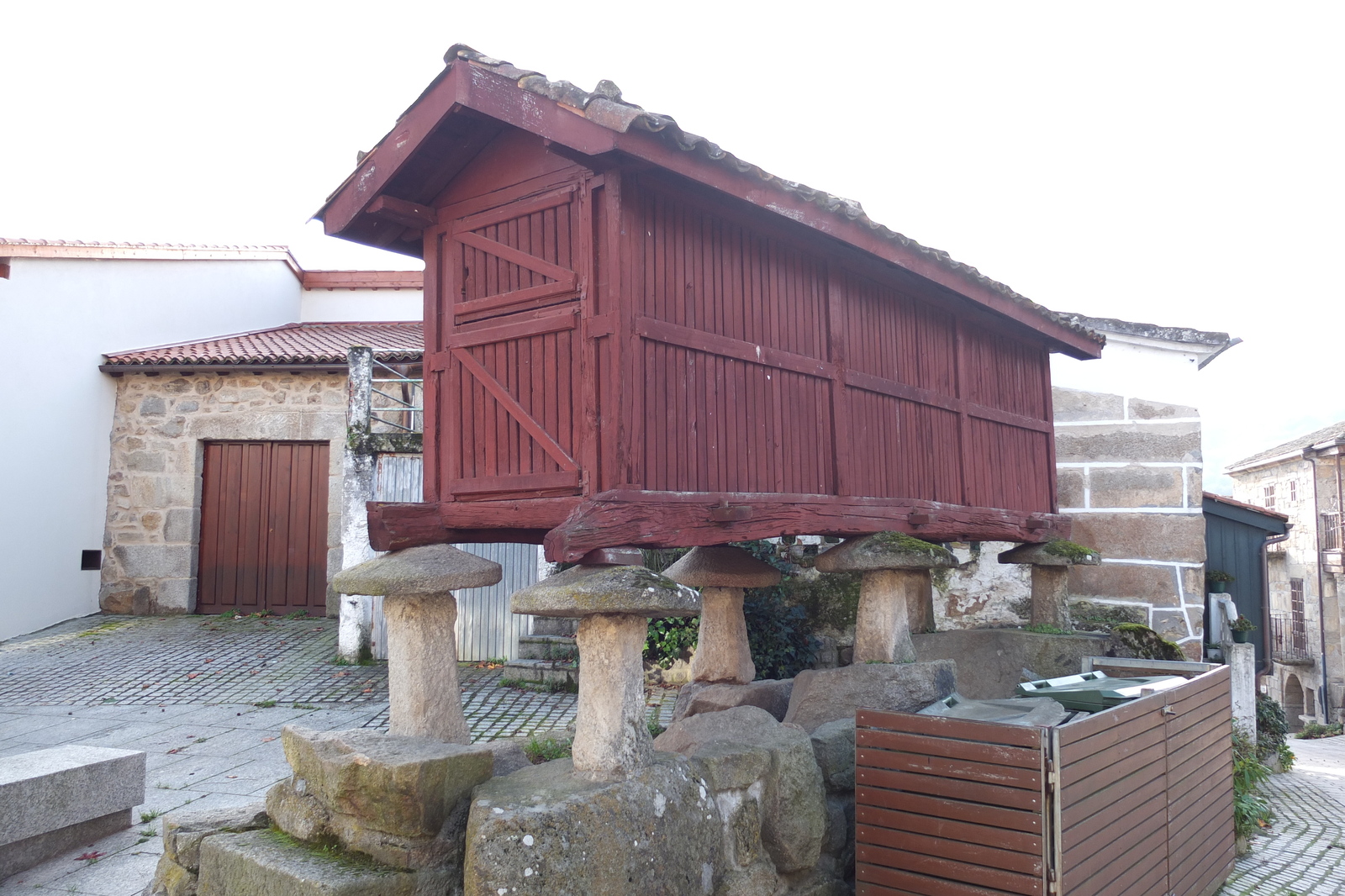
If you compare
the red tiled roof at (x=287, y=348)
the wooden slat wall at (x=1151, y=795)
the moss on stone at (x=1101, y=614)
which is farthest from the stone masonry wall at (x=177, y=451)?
the wooden slat wall at (x=1151, y=795)

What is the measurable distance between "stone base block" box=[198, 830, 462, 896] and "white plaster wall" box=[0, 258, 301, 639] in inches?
335

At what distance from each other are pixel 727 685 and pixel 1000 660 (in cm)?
244

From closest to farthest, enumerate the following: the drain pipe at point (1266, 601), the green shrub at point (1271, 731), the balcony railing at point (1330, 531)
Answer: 1. the green shrub at point (1271, 731)
2. the drain pipe at point (1266, 601)
3. the balcony railing at point (1330, 531)

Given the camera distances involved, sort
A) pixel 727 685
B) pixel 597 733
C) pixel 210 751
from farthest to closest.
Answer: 1. pixel 210 751
2. pixel 727 685
3. pixel 597 733

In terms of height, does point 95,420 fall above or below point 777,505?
above

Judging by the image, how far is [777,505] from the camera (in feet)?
14.7

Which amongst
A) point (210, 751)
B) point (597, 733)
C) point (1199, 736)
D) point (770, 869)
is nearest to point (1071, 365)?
point (1199, 736)

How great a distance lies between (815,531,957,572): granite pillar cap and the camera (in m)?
5.05

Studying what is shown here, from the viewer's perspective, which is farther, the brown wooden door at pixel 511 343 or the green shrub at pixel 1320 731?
the green shrub at pixel 1320 731

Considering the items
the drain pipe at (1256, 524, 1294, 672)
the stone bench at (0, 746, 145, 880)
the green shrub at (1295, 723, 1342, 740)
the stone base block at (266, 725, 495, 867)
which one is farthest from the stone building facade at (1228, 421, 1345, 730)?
the stone bench at (0, 746, 145, 880)

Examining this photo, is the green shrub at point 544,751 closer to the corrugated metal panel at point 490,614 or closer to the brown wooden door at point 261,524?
the corrugated metal panel at point 490,614

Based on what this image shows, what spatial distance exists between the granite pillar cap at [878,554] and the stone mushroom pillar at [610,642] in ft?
5.42

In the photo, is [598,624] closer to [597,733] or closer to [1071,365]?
[597,733]

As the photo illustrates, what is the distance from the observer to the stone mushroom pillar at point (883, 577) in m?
5.06
